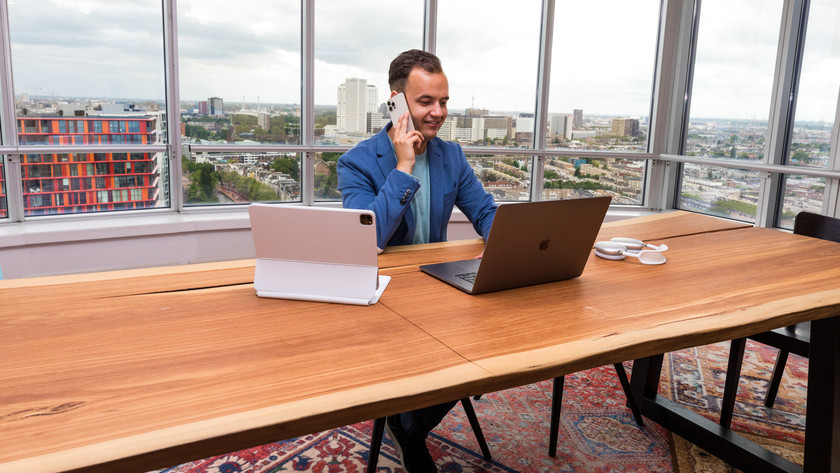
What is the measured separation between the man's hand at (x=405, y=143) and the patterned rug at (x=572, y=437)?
42.4 inches

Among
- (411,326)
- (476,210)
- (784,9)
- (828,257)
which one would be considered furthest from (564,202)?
(784,9)

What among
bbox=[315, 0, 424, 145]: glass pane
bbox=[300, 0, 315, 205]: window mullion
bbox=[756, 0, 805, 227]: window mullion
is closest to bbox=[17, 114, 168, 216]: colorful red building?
bbox=[300, 0, 315, 205]: window mullion

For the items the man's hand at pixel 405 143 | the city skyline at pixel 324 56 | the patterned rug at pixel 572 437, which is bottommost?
the patterned rug at pixel 572 437

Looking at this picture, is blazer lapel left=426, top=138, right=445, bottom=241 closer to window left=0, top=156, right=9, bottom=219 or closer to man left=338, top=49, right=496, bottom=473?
man left=338, top=49, right=496, bottom=473

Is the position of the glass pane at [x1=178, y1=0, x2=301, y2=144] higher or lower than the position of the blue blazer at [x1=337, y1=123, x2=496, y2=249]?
higher

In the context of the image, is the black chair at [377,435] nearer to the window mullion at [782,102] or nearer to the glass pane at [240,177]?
the glass pane at [240,177]

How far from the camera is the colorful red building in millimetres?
3973

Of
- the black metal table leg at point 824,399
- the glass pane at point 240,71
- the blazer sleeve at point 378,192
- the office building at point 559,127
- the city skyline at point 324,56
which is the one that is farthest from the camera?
the office building at point 559,127

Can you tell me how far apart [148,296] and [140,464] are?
2.39ft

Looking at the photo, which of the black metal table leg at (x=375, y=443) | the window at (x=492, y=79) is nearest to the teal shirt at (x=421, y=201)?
the black metal table leg at (x=375, y=443)

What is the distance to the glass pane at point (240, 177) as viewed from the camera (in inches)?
176

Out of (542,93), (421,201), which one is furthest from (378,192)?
(542,93)

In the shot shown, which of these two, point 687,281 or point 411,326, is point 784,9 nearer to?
point 687,281

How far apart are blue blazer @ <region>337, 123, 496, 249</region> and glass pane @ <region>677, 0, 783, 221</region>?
11.1 feet
